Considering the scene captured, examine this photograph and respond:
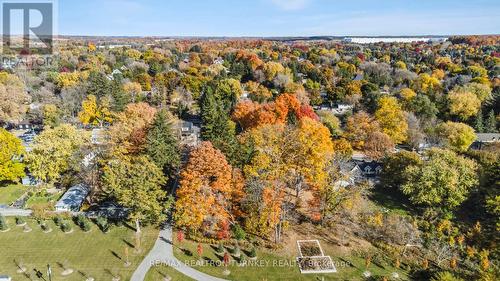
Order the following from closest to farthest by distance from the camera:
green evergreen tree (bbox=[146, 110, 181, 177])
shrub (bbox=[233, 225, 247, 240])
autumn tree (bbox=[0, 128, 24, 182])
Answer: shrub (bbox=[233, 225, 247, 240]) < green evergreen tree (bbox=[146, 110, 181, 177]) < autumn tree (bbox=[0, 128, 24, 182])

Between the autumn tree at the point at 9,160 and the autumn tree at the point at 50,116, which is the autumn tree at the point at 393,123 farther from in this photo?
the autumn tree at the point at 50,116

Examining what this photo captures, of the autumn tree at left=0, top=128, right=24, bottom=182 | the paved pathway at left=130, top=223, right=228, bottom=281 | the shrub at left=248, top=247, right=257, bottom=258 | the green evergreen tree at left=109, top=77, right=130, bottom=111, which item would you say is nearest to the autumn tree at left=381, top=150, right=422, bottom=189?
the shrub at left=248, top=247, right=257, bottom=258

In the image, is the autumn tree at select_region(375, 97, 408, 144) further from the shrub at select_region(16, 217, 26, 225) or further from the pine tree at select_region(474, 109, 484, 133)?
the shrub at select_region(16, 217, 26, 225)

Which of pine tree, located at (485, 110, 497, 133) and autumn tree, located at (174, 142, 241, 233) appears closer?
autumn tree, located at (174, 142, 241, 233)

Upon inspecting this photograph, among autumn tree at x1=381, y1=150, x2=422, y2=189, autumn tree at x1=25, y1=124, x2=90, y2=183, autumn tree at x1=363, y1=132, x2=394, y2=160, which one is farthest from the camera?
autumn tree at x1=363, y1=132, x2=394, y2=160

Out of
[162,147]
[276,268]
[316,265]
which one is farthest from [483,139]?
[162,147]

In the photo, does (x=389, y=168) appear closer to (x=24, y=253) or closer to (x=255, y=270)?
(x=255, y=270)

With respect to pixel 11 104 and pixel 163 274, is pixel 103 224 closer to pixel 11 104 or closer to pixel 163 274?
pixel 163 274
